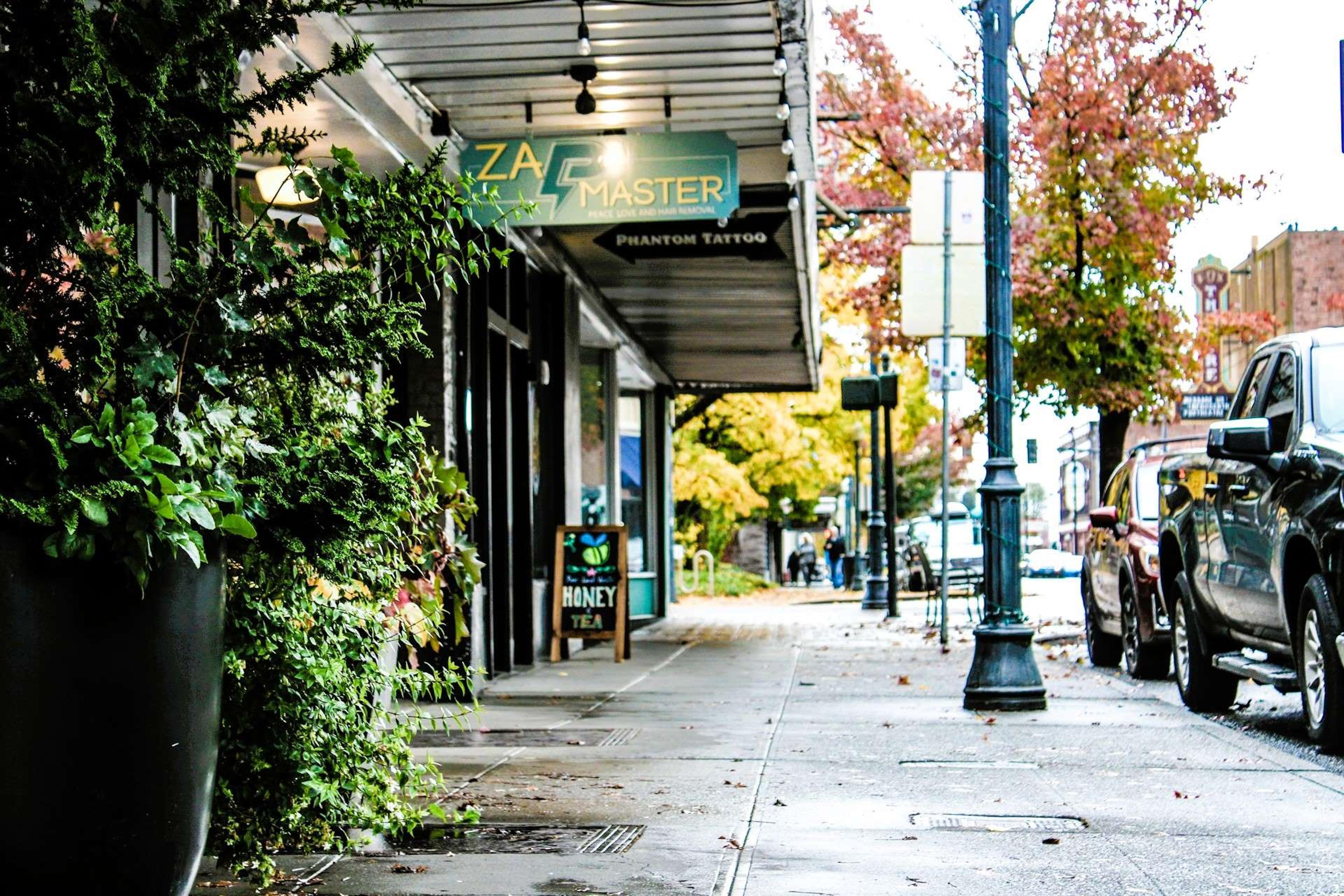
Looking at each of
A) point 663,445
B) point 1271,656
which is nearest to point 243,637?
point 1271,656

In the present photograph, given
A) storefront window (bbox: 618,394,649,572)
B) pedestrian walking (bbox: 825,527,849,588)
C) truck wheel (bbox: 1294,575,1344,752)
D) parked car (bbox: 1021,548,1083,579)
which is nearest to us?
truck wheel (bbox: 1294,575,1344,752)

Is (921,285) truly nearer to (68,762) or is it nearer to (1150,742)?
(1150,742)

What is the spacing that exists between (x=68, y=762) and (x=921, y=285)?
39.2 feet

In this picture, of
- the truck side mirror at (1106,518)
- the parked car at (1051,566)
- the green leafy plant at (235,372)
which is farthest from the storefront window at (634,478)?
the parked car at (1051,566)

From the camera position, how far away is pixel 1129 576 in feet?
42.1

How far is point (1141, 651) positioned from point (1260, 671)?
12.3 feet

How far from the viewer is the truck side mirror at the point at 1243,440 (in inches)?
337

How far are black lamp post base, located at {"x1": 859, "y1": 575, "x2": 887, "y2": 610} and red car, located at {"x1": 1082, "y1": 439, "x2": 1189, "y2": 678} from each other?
12.2 m

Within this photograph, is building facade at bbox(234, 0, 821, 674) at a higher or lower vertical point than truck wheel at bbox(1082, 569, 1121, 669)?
higher

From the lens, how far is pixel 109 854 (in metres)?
3.72

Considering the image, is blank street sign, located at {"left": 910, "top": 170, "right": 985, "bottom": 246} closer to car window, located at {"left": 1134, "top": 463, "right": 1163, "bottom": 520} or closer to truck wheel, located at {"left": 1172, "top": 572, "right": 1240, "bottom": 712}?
car window, located at {"left": 1134, "top": 463, "right": 1163, "bottom": 520}

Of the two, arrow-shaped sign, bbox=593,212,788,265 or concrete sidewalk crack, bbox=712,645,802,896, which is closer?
concrete sidewalk crack, bbox=712,645,802,896

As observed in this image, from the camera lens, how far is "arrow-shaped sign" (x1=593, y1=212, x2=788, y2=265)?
44.7 ft

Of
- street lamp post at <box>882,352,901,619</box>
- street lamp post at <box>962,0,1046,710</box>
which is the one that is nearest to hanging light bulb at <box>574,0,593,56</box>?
street lamp post at <box>962,0,1046,710</box>
